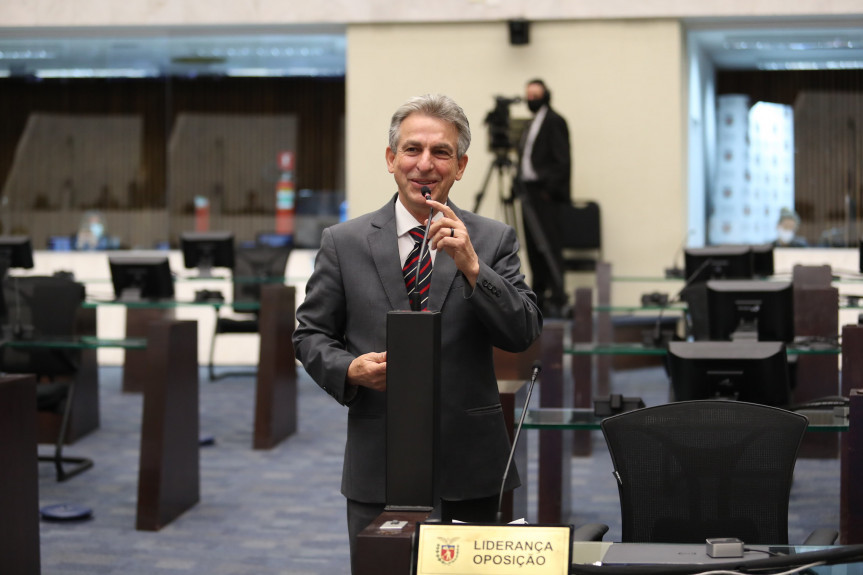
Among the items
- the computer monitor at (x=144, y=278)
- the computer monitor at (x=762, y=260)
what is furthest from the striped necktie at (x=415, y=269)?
the computer monitor at (x=144, y=278)

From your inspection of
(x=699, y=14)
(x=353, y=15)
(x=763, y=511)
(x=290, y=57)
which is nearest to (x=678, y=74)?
(x=699, y=14)

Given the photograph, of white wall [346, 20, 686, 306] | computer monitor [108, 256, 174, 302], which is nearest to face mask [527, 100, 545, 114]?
white wall [346, 20, 686, 306]

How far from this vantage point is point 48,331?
554 centimetres

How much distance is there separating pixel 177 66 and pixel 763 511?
850 centimetres

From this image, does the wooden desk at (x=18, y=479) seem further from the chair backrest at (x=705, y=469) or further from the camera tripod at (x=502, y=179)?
the camera tripod at (x=502, y=179)

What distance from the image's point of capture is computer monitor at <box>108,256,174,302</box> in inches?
267

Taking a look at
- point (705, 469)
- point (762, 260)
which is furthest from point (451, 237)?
point (762, 260)

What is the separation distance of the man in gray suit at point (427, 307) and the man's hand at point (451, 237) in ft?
0.28

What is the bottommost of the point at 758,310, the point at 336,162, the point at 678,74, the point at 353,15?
the point at 758,310

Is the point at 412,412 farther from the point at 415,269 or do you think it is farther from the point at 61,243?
the point at 61,243

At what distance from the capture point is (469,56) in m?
9.00

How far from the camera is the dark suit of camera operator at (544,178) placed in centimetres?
806

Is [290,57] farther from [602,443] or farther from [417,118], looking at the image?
[417,118]

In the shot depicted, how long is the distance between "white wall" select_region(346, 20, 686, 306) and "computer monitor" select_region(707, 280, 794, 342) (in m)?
4.70
